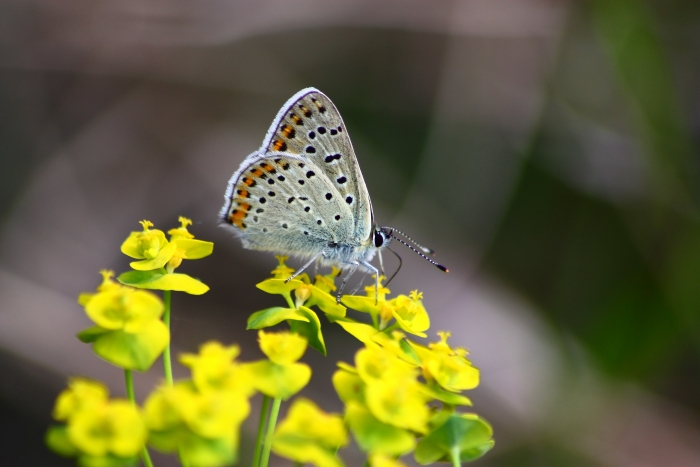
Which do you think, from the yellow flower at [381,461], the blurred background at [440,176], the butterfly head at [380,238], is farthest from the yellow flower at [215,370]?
the blurred background at [440,176]

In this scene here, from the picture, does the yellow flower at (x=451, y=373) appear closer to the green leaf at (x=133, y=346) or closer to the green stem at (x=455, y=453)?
the green stem at (x=455, y=453)

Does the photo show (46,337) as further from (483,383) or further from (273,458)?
(483,383)

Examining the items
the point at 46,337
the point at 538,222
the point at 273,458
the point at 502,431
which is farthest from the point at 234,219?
the point at 538,222

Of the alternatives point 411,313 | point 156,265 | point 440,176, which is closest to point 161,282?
point 156,265

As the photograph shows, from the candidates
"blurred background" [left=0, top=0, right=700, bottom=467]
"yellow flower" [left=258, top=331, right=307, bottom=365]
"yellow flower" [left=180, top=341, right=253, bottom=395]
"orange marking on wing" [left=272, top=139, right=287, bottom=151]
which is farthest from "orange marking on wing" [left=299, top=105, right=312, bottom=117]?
"blurred background" [left=0, top=0, right=700, bottom=467]


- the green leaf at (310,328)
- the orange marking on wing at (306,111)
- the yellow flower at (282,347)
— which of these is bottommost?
the green leaf at (310,328)
